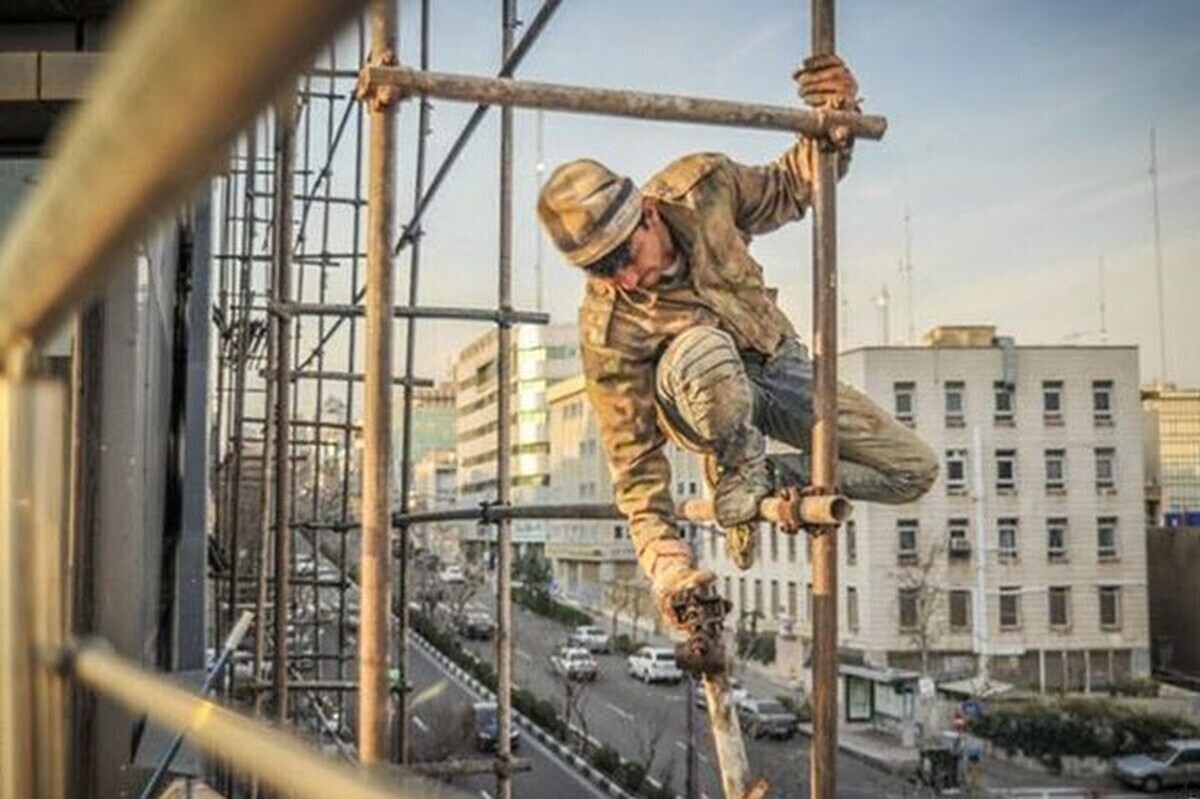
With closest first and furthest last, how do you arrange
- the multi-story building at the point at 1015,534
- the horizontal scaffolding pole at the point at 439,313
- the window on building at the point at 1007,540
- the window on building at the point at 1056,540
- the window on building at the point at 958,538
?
the horizontal scaffolding pole at the point at 439,313
the multi-story building at the point at 1015,534
the window on building at the point at 958,538
the window on building at the point at 1007,540
the window on building at the point at 1056,540

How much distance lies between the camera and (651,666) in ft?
57.9

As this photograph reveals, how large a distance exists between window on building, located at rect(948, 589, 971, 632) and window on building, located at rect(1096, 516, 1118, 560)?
2.06 meters

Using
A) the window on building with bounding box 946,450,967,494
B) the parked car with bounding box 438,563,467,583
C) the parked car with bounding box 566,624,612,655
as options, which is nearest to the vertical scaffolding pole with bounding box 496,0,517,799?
the parked car with bounding box 566,624,612,655

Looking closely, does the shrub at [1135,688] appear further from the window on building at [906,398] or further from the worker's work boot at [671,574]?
the worker's work boot at [671,574]

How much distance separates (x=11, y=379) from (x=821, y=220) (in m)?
1.64

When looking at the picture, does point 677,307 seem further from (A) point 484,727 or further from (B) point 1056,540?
(B) point 1056,540

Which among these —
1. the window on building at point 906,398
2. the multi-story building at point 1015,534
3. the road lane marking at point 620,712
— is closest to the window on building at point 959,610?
the multi-story building at point 1015,534

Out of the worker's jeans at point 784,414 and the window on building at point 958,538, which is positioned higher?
the worker's jeans at point 784,414

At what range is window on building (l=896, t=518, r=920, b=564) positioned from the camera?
1947 cm

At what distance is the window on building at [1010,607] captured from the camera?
65.4 feet

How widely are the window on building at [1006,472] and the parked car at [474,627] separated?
772cm

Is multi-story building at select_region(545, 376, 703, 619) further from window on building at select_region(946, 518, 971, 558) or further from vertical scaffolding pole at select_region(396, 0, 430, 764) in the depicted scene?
vertical scaffolding pole at select_region(396, 0, 430, 764)

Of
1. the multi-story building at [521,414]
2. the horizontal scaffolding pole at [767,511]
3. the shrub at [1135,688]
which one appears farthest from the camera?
the multi-story building at [521,414]

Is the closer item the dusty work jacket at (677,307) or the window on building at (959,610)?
the dusty work jacket at (677,307)
